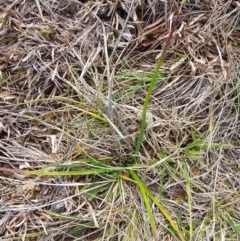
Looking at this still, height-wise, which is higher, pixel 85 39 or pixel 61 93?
pixel 85 39

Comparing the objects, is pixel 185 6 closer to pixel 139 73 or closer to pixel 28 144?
pixel 139 73

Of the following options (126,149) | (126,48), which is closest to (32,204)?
(126,149)

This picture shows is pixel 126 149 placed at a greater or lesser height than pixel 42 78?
lesser

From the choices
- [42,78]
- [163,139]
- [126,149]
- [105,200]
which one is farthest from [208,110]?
[42,78]

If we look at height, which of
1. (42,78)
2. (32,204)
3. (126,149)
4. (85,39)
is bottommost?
(32,204)

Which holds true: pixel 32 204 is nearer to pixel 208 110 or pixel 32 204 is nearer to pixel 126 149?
pixel 126 149

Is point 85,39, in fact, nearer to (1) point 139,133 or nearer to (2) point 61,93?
(2) point 61,93
